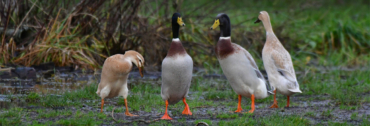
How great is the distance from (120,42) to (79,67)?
0.89 meters

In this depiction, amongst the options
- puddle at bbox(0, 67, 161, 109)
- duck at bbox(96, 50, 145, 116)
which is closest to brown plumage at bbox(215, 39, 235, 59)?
duck at bbox(96, 50, 145, 116)

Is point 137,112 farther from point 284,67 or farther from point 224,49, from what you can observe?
point 284,67

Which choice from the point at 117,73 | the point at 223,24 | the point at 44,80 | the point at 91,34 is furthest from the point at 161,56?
the point at 117,73

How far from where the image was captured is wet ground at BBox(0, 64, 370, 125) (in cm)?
521

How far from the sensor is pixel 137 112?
562 centimetres

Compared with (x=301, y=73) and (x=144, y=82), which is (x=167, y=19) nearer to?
(x=144, y=82)

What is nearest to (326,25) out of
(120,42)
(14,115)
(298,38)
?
(298,38)

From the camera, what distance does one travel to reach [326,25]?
488 inches

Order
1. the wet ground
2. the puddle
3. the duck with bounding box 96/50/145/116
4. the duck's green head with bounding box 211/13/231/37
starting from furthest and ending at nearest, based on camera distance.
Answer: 1. the puddle
2. the duck's green head with bounding box 211/13/231/37
3. the duck with bounding box 96/50/145/116
4. the wet ground

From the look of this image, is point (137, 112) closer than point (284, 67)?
Yes

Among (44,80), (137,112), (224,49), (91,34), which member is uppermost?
(91,34)

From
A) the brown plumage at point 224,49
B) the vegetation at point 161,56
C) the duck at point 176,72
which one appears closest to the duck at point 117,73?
the vegetation at point 161,56

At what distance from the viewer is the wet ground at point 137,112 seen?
5211 mm

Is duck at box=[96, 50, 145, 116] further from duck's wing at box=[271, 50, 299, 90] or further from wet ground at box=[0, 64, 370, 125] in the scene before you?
duck's wing at box=[271, 50, 299, 90]
